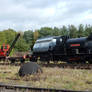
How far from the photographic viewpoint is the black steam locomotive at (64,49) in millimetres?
16602

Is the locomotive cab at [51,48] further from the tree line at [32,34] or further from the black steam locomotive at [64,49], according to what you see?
the tree line at [32,34]

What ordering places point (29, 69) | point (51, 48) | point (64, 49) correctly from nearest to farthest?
point (29, 69) < point (64, 49) < point (51, 48)

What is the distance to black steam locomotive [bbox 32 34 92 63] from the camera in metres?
16.6

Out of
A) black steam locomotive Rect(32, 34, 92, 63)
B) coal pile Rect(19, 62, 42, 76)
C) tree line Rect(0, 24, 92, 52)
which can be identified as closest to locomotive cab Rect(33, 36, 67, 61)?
black steam locomotive Rect(32, 34, 92, 63)

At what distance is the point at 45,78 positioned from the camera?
33.5ft

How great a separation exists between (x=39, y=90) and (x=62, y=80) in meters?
2.33

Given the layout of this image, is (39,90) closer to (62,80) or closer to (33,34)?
(62,80)

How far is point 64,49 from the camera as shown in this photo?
18.5 metres

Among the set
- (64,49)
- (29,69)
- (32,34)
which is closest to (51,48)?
(64,49)

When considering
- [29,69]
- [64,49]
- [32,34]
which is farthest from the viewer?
[32,34]

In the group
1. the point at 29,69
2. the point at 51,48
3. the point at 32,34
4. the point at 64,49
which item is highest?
the point at 32,34

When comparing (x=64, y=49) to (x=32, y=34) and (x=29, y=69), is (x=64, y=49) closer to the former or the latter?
(x=29, y=69)

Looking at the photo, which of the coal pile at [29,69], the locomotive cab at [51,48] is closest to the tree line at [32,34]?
the locomotive cab at [51,48]

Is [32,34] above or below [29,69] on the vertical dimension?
above
